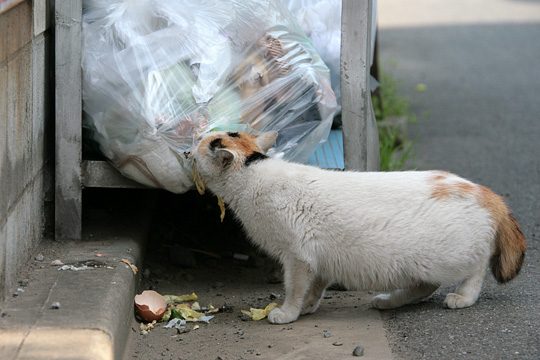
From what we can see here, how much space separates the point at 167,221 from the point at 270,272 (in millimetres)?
1010

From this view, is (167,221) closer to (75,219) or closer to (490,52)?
(75,219)

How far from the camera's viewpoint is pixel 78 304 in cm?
407

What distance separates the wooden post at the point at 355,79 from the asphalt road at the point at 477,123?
0.90 metres

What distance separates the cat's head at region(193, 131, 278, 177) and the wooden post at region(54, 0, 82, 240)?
30.1 inches

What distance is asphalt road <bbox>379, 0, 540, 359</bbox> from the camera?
14.0ft

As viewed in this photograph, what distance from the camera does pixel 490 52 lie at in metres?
13.4

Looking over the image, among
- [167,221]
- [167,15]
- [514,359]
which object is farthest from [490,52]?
[514,359]

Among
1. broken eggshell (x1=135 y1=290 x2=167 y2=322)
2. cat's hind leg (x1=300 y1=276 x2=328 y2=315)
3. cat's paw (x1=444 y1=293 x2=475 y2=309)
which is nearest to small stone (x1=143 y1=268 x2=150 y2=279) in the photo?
broken eggshell (x1=135 y1=290 x2=167 y2=322)

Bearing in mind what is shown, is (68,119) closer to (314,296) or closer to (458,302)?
(314,296)

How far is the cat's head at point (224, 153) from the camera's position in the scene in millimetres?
4594

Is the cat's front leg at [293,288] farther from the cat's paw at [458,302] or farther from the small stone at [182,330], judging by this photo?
the cat's paw at [458,302]

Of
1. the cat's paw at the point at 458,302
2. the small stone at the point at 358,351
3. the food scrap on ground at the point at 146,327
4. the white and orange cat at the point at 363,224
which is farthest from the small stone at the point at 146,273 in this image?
the cat's paw at the point at 458,302

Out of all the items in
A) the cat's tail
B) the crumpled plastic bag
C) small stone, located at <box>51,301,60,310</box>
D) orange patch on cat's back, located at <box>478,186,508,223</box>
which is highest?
the crumpled plastic bag

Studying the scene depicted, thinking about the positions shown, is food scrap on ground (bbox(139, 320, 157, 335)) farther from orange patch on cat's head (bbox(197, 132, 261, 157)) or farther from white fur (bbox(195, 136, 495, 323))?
orange patch on cat's head (bbox(197, 132, 261, 157))
